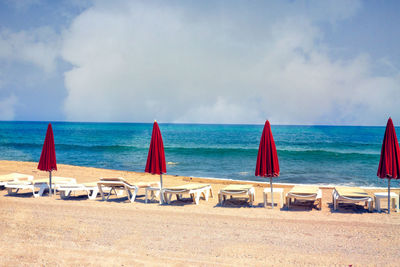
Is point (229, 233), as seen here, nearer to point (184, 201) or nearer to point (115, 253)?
point (115, 253)

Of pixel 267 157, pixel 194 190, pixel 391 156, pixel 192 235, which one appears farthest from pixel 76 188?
pixel 391 156

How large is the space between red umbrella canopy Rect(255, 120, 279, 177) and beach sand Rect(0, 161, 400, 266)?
98cm

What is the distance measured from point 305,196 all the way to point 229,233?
2747 mm

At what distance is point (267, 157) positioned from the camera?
340 inches

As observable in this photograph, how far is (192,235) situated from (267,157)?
3.10 metres

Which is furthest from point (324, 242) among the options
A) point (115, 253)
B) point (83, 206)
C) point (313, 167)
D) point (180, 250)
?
point (313, 167)

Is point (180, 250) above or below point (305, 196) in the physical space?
below

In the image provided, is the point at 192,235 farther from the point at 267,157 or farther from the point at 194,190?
the point at 267,157

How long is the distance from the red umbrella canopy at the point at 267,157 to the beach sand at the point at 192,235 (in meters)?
0.98

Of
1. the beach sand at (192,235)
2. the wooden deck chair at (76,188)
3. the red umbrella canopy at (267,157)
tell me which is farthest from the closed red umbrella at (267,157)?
the wooden deck chair at (76,188)

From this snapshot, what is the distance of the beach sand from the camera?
5254 millimetres

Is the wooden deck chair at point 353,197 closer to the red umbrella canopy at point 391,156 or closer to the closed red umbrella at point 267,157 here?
the red umbrella canopy at point 391,156

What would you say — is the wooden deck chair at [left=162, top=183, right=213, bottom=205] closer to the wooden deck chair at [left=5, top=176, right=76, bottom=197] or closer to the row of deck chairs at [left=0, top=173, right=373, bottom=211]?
the row of deck chairs at [left=0, top=173, right=373, bottom=211]

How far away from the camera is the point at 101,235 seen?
6.45 meters
